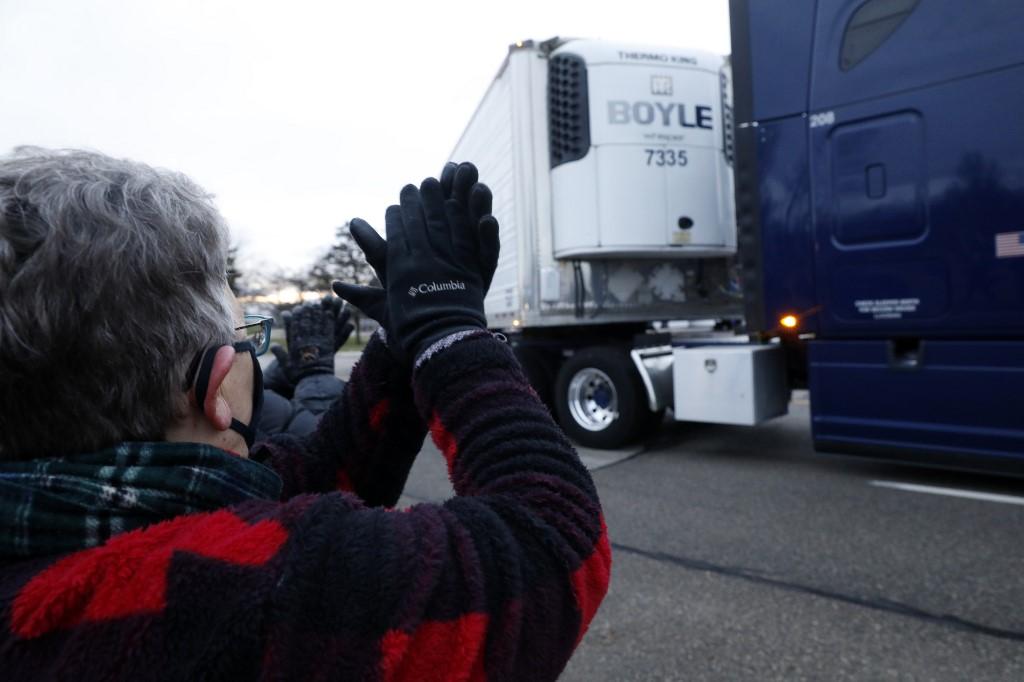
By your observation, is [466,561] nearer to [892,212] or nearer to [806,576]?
[806,576]

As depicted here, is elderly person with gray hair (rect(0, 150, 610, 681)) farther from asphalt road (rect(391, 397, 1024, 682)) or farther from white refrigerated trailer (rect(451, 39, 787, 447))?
white refrigerated trailer (rect(451, 39, 787, 447))

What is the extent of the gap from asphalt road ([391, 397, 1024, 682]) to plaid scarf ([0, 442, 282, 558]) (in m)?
2.10

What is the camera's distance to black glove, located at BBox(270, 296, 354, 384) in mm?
2230

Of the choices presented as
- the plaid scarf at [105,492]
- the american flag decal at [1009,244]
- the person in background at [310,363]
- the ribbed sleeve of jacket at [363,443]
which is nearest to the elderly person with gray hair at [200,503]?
the plaid scarf at [105,492]

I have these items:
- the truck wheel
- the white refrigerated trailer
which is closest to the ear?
the white refrigerated trailer

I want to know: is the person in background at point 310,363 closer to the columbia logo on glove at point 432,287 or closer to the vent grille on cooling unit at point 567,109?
the columbia logo on glove at point 432,287

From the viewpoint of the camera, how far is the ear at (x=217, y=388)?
90 centimetres

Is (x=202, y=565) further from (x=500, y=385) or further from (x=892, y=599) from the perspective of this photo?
(x=892, y=599)

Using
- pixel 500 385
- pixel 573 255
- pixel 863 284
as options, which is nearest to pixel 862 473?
pixel 863 284

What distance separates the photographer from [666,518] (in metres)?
4.33

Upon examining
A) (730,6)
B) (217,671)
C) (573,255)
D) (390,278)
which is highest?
(730,6)

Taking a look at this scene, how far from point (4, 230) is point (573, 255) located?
18.5ft

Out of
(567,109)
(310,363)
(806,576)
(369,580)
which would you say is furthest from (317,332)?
(567,109)

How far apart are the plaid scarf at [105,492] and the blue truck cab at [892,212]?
4.54m
